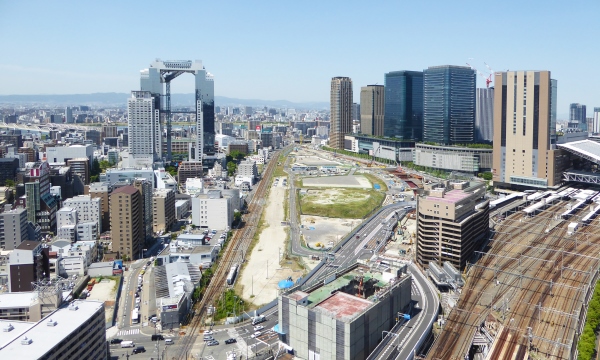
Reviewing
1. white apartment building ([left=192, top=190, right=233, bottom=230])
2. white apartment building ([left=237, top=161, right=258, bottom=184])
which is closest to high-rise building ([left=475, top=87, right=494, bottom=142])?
white apartment building ([left=237, top=161, right=258, bottom=184])

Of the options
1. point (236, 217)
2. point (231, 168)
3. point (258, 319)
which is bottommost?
point (258, 319)

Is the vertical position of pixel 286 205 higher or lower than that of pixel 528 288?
higher

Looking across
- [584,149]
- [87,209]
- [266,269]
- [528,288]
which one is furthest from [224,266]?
[584,149]

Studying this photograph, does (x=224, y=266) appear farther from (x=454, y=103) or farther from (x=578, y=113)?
(x=578, y=113)

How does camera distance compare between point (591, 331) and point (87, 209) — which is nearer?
point (591, 331)

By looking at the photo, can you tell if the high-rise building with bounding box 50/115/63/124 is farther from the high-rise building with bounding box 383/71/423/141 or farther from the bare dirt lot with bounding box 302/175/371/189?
the bare dirt lot with bounding box 302/175/371/189

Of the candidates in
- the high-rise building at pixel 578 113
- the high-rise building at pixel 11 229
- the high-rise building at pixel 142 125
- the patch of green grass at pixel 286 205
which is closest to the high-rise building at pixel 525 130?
the patch of green grass at pixel 286 205

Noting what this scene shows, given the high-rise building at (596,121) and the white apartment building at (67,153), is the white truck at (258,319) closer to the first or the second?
the white apartment building at (67,153)
